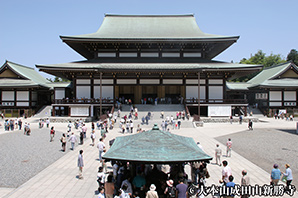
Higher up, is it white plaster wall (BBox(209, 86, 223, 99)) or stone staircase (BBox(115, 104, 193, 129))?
white plaster wall (BBox(209, 86, 223, 99))

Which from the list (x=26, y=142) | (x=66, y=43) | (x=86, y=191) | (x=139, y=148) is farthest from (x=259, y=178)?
(x=66, y=43)

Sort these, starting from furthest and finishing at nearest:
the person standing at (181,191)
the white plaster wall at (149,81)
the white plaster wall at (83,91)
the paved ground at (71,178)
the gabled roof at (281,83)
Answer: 1. the gabled roof at (281,83)
2. the white plaster wall at (149,81)
3. the white plaster wall at (83,91)
4. the paved ground at (71,178)
5. the person standing at (181,191)

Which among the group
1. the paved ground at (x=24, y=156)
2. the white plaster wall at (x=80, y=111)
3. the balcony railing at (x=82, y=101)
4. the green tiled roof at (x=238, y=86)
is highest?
the green tiled roof at (x=238, y=86)

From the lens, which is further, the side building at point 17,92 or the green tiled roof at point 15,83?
the side building at point 17,92

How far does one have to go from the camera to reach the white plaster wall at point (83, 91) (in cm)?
3372

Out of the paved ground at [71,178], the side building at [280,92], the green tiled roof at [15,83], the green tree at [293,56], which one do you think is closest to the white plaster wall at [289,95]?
the side building at [280,92]

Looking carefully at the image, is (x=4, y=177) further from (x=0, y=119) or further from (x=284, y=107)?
(x=284, y=107)

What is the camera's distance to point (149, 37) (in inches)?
1375

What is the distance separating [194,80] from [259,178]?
2531 cm

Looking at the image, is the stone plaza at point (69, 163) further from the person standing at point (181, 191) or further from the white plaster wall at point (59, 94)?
the white plaster wall at point (59, 94)

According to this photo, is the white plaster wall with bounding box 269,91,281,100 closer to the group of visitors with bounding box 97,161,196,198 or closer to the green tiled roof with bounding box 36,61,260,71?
the green tiled roof with bounding box 36,61,260,71

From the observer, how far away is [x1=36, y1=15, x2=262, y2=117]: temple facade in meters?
31.4

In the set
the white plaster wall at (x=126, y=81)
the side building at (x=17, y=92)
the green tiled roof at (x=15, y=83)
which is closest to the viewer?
the white plaster wall at (x=126, y=81)

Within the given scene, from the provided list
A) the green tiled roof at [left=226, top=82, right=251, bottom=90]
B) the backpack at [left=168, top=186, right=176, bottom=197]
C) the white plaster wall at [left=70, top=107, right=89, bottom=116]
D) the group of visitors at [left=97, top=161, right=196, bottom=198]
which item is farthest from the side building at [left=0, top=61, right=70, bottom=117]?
the backpack at [left=168, top=186, right=176, bottom=197]
